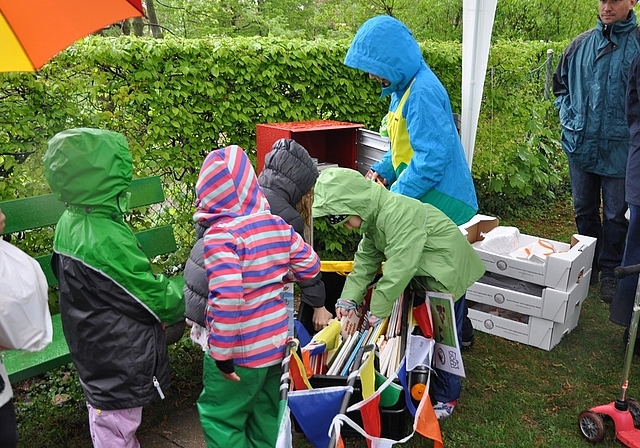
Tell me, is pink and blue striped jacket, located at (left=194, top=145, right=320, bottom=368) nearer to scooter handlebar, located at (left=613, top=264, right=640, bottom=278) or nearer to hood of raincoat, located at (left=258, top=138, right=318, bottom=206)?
hood of raincoat, located at (left=258, top=138, right=318, bottom=206)

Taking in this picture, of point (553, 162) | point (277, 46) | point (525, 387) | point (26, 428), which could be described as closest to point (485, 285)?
point (525, 387)

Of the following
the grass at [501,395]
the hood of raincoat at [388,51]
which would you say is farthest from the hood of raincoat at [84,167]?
the grass at [501,395]

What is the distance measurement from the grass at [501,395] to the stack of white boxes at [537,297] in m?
0.10

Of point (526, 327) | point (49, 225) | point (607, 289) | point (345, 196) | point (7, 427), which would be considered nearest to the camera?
point (7, 427)

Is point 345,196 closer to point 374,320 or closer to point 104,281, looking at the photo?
point 374,320

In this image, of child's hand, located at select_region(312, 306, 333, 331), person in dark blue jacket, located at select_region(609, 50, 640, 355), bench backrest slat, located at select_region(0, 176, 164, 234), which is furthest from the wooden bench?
person in dark blue jacket, located at select_region(609, 50, 640, 355)

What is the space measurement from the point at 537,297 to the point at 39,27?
357cm

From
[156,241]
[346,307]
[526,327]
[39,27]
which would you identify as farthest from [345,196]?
[526,327]

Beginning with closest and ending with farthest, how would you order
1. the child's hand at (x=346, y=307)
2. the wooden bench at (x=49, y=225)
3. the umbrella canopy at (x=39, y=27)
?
1. the umbrella canopy at (x=39, y=27)
2. the wooden bench at (x=49, y=225)
3. the child's hand at (x=346, y=307)

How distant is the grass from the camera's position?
3498mm

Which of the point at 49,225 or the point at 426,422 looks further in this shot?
the point at 49,225

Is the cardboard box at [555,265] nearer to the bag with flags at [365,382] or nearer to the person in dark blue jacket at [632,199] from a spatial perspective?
the person in dark blue jacket at [632,199]

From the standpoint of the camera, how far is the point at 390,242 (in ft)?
10.1

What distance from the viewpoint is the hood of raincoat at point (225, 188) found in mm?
2602
